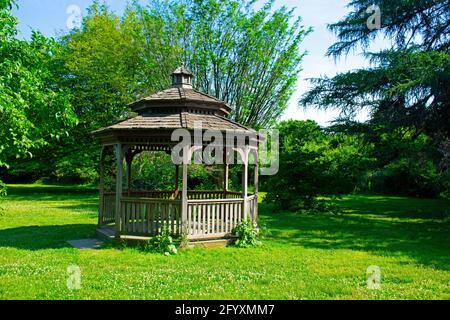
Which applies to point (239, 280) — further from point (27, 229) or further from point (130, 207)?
point (27, 229)

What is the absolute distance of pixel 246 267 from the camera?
324 inches

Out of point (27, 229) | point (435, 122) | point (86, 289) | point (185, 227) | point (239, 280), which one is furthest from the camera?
point (435, 122)

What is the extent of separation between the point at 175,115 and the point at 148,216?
112 inches

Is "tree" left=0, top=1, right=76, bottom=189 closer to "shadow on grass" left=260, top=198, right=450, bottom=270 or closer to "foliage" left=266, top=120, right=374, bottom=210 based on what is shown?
"shadow on grass" left=260, top=198, right=450, bottom=270

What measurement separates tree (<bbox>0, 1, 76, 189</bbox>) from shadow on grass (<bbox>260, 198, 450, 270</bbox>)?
7147mm

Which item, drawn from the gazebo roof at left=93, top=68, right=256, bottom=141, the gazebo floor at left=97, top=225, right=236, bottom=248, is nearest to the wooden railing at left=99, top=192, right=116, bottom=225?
the gazebo floor at left=97, top=225, right=236, bottom=248

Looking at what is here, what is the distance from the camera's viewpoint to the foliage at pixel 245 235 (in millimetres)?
10555

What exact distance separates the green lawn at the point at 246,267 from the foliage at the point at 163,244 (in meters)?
0.37

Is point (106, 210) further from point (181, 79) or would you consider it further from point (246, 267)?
point (246, 267)

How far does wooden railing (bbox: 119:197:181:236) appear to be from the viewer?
1020 centimetres

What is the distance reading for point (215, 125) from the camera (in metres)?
10.7

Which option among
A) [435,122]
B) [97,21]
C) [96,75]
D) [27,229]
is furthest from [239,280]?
[97,21]
